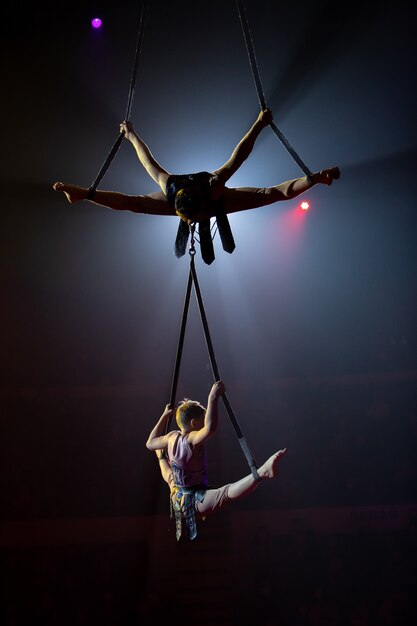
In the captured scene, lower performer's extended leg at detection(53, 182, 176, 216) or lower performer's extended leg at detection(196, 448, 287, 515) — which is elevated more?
lower performer's extended leg at detection(53, 182, 176, 216)

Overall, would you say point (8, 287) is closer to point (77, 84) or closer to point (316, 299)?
point (77, 84)

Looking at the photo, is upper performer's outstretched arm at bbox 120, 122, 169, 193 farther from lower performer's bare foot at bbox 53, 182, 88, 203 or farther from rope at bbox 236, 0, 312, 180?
rope at bbox 236, 0, 312, 180

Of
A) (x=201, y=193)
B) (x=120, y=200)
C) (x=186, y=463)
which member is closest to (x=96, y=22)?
(x=120, y=200)

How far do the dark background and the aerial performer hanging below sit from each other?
7.50 feet

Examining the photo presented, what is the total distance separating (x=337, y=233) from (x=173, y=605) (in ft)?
14.1

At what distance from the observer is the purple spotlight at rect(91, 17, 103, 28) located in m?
4.60

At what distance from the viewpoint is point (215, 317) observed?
640cm

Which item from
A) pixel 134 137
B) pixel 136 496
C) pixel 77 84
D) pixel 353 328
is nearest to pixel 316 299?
pixel 353 328

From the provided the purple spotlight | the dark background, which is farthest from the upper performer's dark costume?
the purple spotlight

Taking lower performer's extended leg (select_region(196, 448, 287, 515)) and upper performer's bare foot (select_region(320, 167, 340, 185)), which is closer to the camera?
upper performer's bare foot (select_region(320, 167, 340, 185))

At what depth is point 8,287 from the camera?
6.02 m

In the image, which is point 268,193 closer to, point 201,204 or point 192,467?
point 201,204

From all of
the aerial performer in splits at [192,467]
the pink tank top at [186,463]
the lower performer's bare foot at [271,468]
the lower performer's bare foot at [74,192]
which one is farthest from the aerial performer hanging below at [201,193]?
the lower performer's bare foot at [271,468]

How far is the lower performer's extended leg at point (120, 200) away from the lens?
8.71 ft
